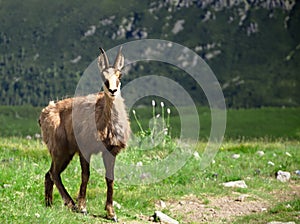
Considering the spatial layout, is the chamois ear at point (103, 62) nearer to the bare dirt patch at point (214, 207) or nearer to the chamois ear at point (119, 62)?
the chamois ear at point (119, 62)

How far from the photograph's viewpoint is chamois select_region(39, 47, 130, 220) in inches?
392

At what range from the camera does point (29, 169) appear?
43.1ft

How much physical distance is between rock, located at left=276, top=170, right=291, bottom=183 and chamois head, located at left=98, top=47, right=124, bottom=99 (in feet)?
22.6

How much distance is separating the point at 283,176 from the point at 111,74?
732cm

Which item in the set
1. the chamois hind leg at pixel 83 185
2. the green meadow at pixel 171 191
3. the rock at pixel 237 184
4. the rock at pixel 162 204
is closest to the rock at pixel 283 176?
the green meadow at pixel 171 191

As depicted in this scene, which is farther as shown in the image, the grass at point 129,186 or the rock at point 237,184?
the rock at point 237,184

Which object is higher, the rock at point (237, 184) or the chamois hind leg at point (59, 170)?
the chamois hind leg at point (59, 170)

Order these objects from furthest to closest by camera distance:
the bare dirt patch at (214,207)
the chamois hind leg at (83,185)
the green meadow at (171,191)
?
1. the bare dirt patch at (214,207)
2. the chamois hind leg at (83,185)
3. the green meadow at (171,191)

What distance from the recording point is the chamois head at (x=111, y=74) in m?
9.55

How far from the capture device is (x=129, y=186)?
13.3 metres

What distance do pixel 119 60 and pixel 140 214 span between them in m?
3.08

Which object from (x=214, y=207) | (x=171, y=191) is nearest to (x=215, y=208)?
(x=214, y=207)

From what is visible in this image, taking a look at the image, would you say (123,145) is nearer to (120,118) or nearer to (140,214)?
(120,118)

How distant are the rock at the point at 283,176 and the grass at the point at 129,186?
0.52ft
